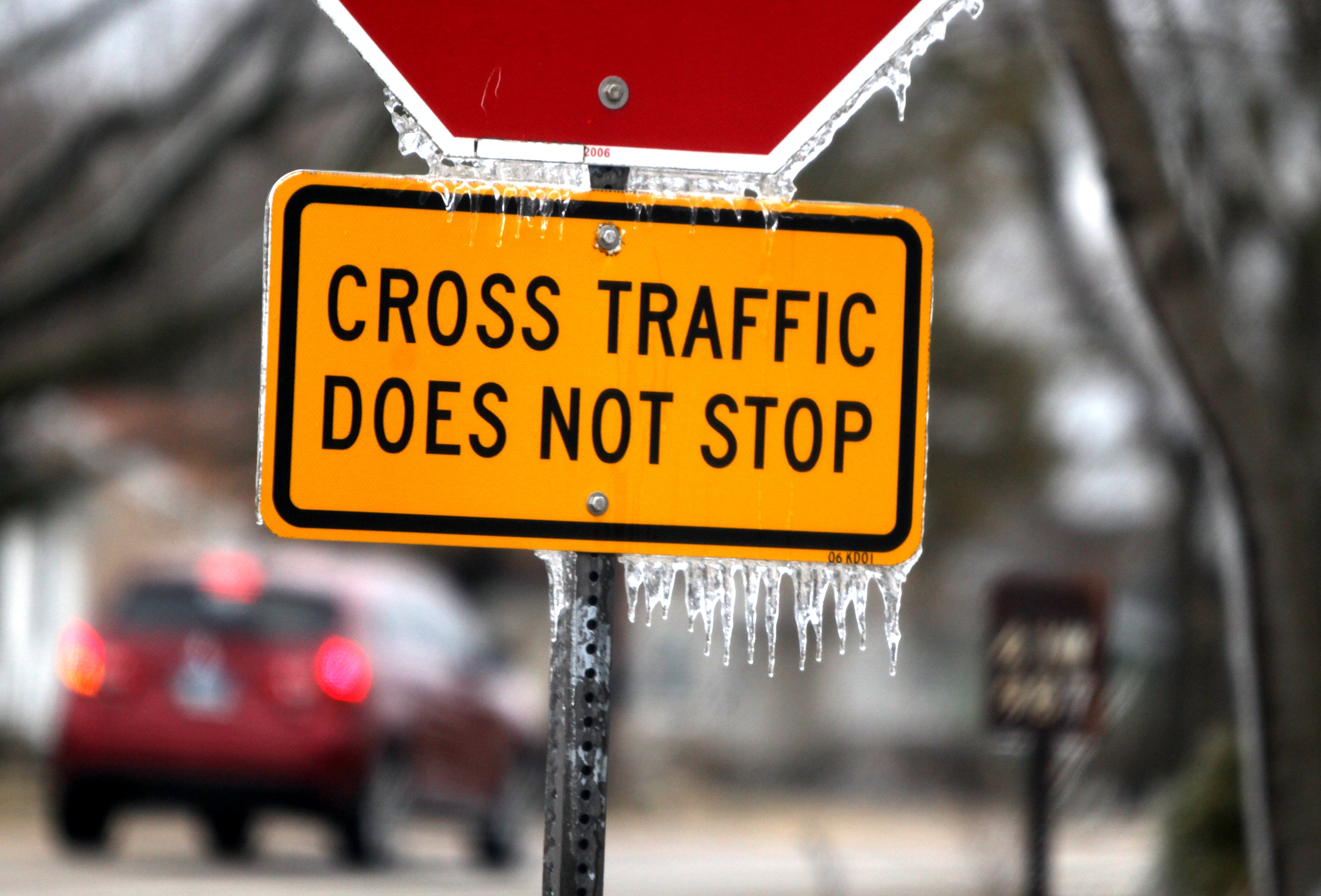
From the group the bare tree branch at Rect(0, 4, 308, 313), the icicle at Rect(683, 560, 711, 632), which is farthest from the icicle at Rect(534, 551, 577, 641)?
the bare tree branch at Rect(0, 4, 308, 313)

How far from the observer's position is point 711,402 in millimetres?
2318

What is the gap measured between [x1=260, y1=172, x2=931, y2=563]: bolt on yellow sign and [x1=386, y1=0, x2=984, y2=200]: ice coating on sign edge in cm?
3

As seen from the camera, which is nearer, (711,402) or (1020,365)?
(711,402)

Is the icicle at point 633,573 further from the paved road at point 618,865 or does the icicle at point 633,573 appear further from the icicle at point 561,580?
the paved road at point 618,865

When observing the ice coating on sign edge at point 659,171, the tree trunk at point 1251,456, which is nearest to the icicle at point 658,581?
the ice coating on sign edge at point 659,171

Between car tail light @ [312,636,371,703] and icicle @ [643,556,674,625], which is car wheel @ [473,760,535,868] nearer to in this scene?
car tail light @ [312,636,371,703]

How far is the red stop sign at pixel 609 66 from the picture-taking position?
233 centimetres

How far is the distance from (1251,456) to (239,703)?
239 inches

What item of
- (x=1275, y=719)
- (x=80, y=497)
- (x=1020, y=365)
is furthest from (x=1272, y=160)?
(x=80, y=497)

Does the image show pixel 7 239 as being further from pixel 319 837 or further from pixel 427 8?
pixel 427 8

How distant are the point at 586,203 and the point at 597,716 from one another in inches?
26.2

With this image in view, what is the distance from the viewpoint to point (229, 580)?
9625mm

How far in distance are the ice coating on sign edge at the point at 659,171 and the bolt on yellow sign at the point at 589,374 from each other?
3cm

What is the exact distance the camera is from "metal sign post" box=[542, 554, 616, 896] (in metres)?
2.29
